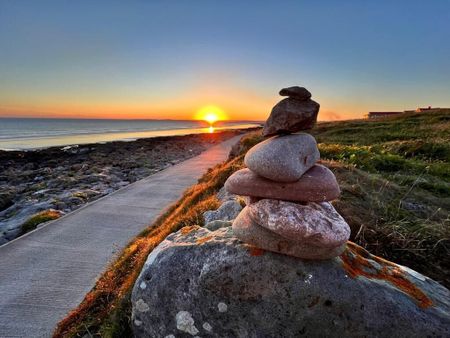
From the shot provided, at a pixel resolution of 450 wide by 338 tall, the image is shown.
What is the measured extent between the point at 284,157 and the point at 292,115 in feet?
1.80

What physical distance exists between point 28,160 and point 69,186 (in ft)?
60.3

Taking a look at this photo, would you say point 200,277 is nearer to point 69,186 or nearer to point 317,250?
point 317,250

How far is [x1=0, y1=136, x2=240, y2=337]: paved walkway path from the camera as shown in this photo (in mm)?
5456

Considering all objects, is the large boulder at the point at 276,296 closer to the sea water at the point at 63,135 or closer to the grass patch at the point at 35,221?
the grass patch at the point at 35,221

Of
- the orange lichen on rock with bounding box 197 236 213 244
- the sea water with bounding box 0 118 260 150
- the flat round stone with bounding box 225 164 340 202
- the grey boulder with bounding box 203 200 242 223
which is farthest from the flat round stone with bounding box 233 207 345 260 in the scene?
the sea water with bounding box 0 118 260 150

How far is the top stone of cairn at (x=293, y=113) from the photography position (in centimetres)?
375

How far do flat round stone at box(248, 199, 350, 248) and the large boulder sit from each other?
301 mm

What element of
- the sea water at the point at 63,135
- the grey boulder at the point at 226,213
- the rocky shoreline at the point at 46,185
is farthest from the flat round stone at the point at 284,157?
the sea water at the point at 63,135

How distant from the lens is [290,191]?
364 centimetres

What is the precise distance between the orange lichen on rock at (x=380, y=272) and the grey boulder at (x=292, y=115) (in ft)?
4.99

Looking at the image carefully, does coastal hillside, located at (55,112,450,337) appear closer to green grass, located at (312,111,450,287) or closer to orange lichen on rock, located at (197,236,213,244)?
green grass, located at (312,111,450,287)

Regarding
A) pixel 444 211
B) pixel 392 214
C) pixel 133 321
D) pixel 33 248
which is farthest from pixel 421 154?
pixel 33 248

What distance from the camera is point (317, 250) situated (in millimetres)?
3471

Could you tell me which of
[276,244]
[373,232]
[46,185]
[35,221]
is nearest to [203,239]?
[276,244]
